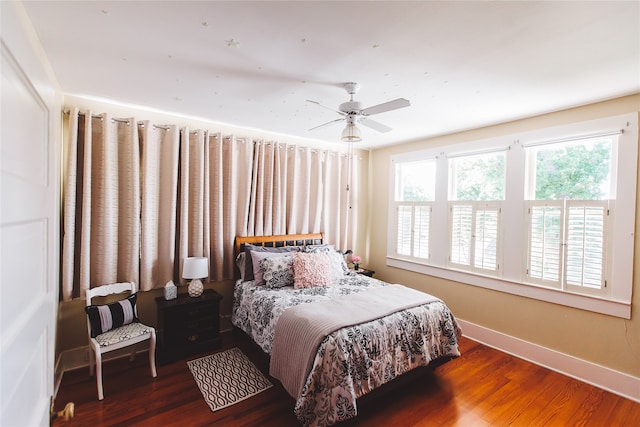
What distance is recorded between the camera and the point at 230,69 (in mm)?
2125

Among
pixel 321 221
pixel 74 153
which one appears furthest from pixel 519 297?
pixel 74 153

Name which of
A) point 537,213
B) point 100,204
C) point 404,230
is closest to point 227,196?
point 100,204

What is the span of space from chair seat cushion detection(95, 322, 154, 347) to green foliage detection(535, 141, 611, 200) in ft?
13.4

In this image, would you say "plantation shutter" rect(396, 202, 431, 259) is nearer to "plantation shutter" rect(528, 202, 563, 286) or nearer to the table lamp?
"plantation shutter" rect(528, 202, 563, 286)

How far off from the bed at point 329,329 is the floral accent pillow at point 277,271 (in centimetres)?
1

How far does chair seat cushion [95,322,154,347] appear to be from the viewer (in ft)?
7.79

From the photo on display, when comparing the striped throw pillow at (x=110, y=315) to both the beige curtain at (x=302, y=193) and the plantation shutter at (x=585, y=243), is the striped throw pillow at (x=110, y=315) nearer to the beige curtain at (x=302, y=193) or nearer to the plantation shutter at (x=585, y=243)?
the beige curtain at (x=302, y=193)

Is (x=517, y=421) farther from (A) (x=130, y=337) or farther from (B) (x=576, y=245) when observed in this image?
(A) (x=130, y=337)

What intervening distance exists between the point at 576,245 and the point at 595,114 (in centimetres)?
122

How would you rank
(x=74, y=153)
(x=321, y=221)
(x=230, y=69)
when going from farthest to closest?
(x=321, y=221)
(x=74, y=153)
(x=230, y=69)

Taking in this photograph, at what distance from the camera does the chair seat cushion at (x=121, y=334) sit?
2375mm

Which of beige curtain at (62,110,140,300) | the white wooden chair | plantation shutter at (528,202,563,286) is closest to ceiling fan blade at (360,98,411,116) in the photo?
plantation shutter at (528,202,563,286)

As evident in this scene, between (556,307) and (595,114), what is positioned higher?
(595,114)

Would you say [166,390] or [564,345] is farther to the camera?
[564,345]
